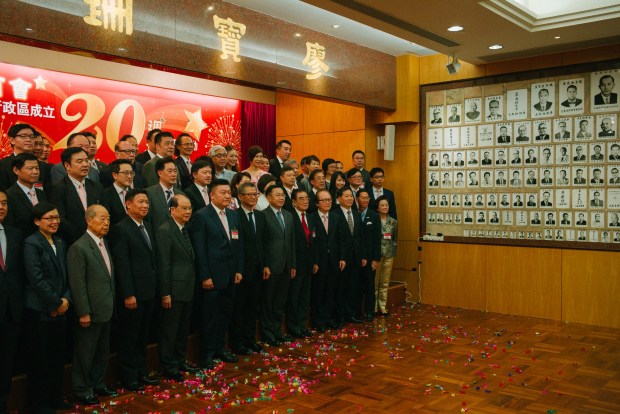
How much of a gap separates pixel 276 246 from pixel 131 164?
4.89 ft

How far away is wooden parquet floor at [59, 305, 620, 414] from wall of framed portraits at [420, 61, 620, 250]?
133 cm

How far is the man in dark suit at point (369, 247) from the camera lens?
21.9 ft

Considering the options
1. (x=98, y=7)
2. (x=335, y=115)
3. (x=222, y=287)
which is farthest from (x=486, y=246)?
(x=98, y=7)

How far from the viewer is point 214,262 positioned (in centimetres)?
484

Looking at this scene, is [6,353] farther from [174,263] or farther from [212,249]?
[212,249]

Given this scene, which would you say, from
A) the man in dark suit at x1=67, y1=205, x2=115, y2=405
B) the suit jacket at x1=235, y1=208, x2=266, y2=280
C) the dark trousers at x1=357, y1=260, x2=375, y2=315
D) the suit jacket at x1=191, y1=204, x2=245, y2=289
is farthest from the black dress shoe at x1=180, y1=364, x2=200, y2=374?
the dark trousers at x1=357, y1=260, x2=375, y2=315

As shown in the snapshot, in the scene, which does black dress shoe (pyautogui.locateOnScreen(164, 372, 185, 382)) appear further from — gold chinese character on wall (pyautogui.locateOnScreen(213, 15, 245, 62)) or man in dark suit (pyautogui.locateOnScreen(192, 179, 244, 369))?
gold chinese character on wall (pyautogui.locateOnScreen(213, 15, 245, 62))

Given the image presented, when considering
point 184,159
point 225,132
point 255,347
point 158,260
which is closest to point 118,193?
point 158,260

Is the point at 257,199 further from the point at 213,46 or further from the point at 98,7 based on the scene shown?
the point at 98,7

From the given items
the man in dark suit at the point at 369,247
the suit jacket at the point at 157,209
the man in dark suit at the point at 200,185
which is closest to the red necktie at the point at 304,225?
the man in dark suit at the point at 369,247

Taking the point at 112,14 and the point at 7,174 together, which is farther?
the point at 112,14

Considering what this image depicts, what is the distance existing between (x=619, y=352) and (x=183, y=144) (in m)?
4.46

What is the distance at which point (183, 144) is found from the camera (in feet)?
17.9

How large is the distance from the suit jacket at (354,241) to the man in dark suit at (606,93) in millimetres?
2999
